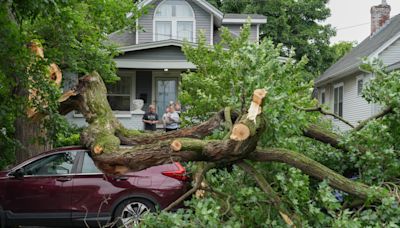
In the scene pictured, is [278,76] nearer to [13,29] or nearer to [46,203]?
[13,29]

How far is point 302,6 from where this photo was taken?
30812mm

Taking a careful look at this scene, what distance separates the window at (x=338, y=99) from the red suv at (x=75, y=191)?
1692 cm

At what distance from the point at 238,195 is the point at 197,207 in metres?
0.56

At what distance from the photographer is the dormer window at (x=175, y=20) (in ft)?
70.2

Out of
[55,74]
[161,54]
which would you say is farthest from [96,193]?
[161,54]

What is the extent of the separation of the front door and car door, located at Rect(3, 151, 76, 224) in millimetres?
12594

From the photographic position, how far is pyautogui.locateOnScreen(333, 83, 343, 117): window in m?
23.8

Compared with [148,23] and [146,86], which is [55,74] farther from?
[148,23]

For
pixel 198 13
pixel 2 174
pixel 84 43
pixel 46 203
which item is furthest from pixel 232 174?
pixel 198 13

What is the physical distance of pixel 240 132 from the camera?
394 centimetres

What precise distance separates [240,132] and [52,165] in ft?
17.2

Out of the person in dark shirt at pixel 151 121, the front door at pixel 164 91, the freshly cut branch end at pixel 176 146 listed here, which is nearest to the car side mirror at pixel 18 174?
the freshly cut branch end at pixel 176 146

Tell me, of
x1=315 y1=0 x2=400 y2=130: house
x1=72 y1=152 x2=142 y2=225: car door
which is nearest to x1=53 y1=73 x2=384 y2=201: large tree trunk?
x1=72 y1=152 x2=142 y2=225: car door

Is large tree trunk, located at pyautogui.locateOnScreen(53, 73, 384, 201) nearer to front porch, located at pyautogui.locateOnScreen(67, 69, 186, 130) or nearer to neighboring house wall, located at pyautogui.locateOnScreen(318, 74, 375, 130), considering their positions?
neighboring house wall, located at pyautogui.locateOnScreen(318, 74, 375, 130)
